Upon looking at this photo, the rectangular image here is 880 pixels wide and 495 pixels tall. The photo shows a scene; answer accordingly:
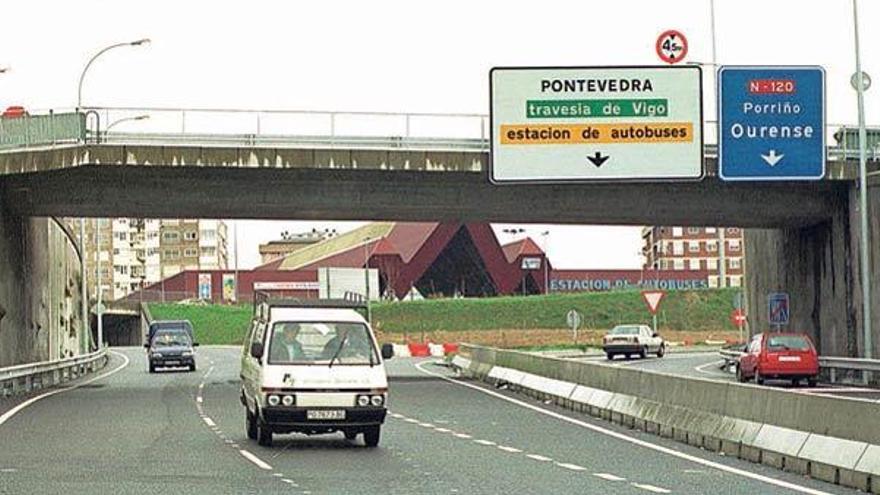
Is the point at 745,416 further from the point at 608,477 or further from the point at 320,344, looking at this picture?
the point at 320,344

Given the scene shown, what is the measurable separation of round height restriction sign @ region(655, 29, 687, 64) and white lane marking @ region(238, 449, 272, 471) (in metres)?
29.6

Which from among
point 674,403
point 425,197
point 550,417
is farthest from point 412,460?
point 425,197

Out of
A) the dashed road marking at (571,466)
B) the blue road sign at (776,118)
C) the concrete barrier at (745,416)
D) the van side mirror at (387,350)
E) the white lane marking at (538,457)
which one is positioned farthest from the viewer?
the blue road sign at (776,118)

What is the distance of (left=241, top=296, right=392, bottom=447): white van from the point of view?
835 inches

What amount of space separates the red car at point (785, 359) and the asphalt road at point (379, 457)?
1023 centimetres

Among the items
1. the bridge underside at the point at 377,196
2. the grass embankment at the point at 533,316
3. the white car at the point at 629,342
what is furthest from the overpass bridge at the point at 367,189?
the grass embankment at the point at 533,316

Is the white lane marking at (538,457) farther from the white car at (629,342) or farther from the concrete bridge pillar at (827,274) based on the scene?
the white car at (629,342)

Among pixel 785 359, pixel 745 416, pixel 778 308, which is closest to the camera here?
pixel 745 416

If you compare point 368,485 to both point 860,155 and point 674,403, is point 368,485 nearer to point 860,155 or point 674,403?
point 674,403

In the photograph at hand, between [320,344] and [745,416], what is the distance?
566 cm

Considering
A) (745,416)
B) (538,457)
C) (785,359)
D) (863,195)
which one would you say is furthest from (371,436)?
(863,195)

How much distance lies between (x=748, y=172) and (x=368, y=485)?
81.5 ft

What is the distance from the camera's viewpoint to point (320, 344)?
2208 centimetres

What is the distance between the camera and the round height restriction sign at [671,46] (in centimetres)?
4803
